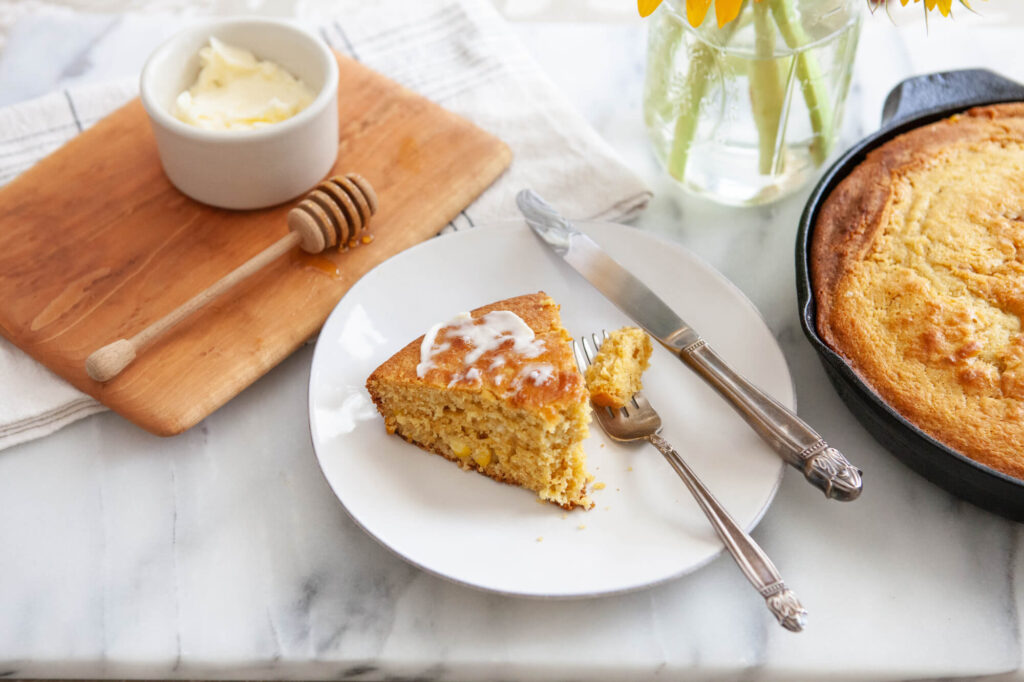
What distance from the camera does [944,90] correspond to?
7.81ft

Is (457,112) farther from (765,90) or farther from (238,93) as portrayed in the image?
(765,90)

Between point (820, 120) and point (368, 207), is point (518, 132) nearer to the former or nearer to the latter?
point (368, 207)

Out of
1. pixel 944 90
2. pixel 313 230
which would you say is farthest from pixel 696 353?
pixel 944 90

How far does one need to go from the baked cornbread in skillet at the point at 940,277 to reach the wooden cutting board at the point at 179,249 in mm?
972

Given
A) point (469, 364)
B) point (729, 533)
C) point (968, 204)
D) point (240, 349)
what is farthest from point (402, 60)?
point (729, 533)

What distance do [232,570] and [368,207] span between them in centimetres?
93

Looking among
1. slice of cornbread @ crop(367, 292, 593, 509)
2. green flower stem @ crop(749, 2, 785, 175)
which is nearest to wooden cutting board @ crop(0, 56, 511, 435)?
slice of cornbread @ crop(367, 292, 593, 509)

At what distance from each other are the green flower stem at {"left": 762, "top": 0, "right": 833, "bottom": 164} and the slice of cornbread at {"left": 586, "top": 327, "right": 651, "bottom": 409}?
2.36ft

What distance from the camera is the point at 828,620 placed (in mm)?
1743

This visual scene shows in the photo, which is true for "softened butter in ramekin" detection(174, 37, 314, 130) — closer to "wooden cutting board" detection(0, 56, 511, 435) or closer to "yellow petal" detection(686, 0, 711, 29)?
"wooden cutting board" detection(0, 56, 511, 435)

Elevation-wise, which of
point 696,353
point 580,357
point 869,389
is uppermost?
point 869,389

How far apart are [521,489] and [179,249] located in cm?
110

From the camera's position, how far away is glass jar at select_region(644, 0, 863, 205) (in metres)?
2.03

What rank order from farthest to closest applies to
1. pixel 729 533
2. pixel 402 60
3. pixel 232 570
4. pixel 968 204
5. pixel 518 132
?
pixel 402 60 → pixel 518 132 → pixel 968 204 → pixel 232 570 → pixel 729 533
